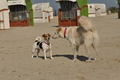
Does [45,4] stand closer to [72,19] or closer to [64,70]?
[72,19]

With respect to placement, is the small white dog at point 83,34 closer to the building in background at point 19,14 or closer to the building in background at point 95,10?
the building in background at point 19,14

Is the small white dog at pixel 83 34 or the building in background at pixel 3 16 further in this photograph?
the building in background at pixel 3 16

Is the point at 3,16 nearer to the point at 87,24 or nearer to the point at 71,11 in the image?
the point at 71,11

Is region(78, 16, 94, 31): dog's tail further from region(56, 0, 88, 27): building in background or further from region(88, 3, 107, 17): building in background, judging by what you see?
region(88, 3, 107, 17): building in background

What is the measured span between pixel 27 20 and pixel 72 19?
6166 millimetres

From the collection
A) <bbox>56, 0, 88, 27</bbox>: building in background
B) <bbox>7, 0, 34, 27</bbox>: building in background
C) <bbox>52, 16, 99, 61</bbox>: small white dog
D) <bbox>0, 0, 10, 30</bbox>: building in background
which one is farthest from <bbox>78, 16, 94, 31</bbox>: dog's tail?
<bbox>7, 0, 34, 27</bbox>: building in background

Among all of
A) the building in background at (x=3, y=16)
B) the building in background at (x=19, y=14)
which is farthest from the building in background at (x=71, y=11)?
the building in background at (x=3, y=16)

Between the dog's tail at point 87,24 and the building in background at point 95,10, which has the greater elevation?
the building in background at point 95,10

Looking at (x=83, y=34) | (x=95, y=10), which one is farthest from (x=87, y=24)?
(x=95, y=10)

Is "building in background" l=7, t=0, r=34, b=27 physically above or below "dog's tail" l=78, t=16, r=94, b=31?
above

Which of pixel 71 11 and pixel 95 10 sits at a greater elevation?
pixel 95 10

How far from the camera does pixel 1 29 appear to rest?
24500 mm

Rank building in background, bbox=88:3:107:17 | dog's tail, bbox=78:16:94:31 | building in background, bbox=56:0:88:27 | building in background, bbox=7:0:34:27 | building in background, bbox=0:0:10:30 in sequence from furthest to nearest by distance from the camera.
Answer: building in background, bbox=88:3:107:17, building in background, bbox=7:0:34:27, building in background, bbox=56:0:88:27, building in background, bbox=0:0:10:30, dog's tail, bbox=78:16:94:31

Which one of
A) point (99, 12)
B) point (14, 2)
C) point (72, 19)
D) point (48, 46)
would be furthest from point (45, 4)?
point (48, 46)
